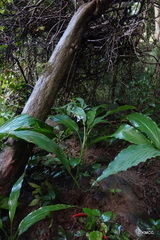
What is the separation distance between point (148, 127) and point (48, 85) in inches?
39.0

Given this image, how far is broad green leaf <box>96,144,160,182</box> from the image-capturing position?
849 millimetres

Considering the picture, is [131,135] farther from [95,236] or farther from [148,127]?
[95,236]

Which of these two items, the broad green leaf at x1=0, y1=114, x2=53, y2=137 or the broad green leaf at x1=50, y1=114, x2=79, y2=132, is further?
the broad green leaf at x1=50, y1=114, x2=79, y2=132

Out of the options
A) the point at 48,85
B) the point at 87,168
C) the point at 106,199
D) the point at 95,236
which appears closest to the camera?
the point at 95,236

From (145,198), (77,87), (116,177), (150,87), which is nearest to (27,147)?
(116,177)

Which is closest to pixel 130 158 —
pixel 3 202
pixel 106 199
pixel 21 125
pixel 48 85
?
pixel 106 199

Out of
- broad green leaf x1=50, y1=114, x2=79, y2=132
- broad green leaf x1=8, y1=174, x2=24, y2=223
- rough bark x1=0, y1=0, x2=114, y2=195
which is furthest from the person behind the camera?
→ broad green leaf x1=50, y1=114, x2=79, y2=132

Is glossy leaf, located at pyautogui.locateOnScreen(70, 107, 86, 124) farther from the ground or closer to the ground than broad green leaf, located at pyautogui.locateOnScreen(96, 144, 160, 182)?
farther from the ground

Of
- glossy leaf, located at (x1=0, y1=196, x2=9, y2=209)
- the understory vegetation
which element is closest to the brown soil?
the understory vegetation

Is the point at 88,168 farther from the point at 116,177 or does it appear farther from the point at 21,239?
the point at 21,239

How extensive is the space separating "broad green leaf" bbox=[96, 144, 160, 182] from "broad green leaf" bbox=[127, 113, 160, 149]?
0.10m

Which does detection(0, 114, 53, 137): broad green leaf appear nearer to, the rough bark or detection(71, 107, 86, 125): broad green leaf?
the rough bark

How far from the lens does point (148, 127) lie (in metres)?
1.15

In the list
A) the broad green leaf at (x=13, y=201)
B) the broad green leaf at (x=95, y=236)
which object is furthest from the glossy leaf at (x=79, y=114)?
the broad green leaf at (x=95, y=236)
